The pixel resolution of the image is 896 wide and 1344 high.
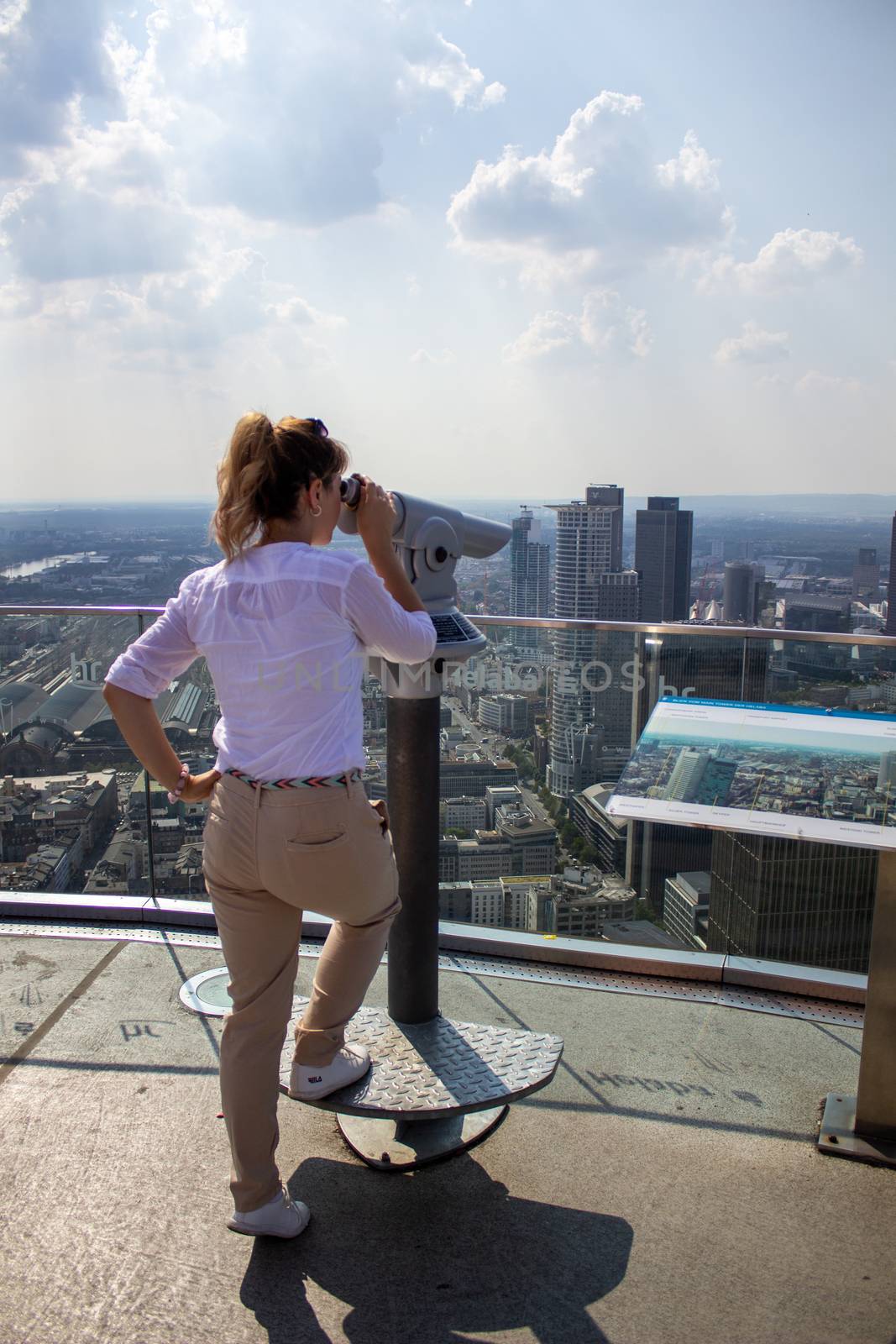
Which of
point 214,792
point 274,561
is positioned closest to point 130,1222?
point 214,792

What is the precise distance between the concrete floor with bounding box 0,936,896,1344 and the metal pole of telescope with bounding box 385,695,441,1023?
1.23 ft

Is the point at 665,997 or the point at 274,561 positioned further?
the point at 665,997

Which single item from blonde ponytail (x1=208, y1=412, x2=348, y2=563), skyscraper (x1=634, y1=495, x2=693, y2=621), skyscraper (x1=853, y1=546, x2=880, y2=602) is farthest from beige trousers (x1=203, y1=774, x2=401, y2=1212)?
skyscraper (x1=853, y1=546, x2=880, y2=602)

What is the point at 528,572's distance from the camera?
431 centimetres

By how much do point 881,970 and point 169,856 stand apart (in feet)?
8.17

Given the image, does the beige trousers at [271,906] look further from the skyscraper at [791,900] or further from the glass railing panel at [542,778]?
the skyscraper at [791,900]

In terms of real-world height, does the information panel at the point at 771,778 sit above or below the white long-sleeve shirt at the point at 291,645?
below

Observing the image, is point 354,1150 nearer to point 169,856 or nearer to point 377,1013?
point 377,1013

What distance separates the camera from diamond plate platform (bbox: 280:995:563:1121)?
2217 mm

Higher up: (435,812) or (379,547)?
(379,547)

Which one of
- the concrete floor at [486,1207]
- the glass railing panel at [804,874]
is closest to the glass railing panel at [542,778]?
the glass railing panel at [804,874]

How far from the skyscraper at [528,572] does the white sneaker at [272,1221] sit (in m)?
1.63

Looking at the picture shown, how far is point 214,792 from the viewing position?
1.95 m

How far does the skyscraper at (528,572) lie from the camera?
3.33 meters
